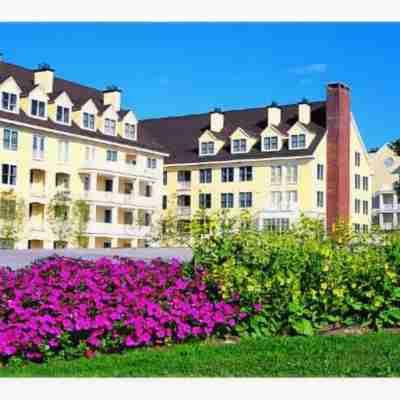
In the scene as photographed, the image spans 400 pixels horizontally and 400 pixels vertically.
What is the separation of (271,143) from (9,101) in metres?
15.8

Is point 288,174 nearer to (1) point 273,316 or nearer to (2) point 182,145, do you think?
(2) point 182,145

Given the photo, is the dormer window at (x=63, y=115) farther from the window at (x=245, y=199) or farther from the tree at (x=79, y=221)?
the window at (x=245, y=199)

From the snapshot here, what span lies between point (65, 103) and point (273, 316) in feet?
102

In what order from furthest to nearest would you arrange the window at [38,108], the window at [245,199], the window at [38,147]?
the window at [245,199]
the window at [38,108]
the window at [38,147]

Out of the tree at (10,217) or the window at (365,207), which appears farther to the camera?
the window at (365,207)

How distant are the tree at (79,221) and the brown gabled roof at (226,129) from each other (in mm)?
12007

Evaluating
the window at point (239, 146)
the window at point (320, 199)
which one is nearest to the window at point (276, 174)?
the window at point (320, 199)

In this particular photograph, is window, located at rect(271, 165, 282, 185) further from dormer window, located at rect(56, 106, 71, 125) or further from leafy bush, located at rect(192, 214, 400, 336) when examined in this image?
leafy bush, located at rect(192, 214, 400, 336)

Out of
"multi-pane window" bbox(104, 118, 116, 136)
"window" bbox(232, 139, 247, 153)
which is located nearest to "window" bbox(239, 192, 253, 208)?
"window" bbox(232, 139, 247, 153)

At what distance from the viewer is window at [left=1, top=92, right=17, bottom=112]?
33869 millimetres

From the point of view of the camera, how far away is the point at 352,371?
571 cm

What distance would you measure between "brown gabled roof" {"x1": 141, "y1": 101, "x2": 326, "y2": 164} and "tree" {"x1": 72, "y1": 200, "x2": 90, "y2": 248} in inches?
473

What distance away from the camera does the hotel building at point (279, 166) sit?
136ft

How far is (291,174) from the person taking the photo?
41875mm
